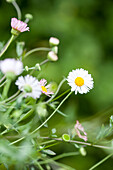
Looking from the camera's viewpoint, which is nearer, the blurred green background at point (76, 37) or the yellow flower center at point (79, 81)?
the yellow flower center at point (79, 81)

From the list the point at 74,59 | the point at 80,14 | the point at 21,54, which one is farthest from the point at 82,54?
the point at 21,54

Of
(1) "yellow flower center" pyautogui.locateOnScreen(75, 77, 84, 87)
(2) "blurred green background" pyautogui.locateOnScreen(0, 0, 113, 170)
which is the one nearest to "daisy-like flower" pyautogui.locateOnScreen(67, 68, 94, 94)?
(1) "yellow flower center" pyautogui.locateOnScreen(75, 77, 84, 87)

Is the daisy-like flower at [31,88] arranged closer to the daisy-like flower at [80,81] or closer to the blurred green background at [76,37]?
the daisy-like flower at [80,81]

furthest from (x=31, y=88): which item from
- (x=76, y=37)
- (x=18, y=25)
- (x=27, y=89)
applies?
(x=76, y=37)

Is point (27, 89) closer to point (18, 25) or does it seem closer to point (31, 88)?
point (31, 88)

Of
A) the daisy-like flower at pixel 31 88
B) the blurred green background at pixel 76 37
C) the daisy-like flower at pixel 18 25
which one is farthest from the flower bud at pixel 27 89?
the blurred green background at pixel 76 37

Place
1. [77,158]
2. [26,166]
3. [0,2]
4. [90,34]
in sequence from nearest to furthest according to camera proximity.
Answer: [26,166] → [77,158] → [0,2] → [90,34]

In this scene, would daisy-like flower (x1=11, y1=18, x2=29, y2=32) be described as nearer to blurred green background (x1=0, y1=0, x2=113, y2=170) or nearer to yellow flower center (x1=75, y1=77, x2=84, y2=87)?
yellow flower center (x1=75, y1=77, x2=84, y2=87)

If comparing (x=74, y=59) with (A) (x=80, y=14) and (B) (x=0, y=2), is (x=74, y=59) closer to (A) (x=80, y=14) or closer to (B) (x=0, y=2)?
(A) (x=80, y=14)

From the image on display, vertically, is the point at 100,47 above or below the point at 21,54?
above
